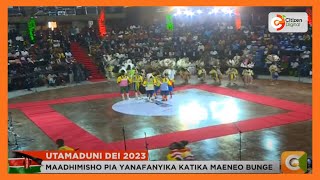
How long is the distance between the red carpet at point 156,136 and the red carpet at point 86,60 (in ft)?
6.39

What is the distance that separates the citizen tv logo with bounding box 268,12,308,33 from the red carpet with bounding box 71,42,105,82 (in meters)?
8.28

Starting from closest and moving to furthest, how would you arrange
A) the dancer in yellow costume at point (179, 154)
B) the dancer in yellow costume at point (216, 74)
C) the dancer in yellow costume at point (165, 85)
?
the dancer in yellow costume at point (179, 154) < the dancer in yellow costume at point (165, 85) < the dancer in yellow costume at point (216, 74)

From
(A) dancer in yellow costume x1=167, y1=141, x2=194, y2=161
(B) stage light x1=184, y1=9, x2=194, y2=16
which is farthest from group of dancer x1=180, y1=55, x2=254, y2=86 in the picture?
(A) dancer in yellow costume x1=167, y1=141, x2=194, y2=161

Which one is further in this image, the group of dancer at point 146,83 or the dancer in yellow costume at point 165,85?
the group of dancer at point 146,83

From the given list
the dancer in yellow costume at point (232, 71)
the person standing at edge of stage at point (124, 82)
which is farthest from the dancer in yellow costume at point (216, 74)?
the person standing at edge of stage at point (124, 82)

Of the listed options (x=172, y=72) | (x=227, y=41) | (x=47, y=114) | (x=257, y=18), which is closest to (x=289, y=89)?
(x=227, y=41)

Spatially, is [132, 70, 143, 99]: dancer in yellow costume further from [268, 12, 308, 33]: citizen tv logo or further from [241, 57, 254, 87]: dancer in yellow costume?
[268, 12, 308, 33]: citizen tv logo

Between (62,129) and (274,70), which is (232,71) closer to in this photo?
(274,70)

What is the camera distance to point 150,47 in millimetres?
17281

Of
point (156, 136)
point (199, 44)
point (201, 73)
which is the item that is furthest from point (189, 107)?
point (201, 73)

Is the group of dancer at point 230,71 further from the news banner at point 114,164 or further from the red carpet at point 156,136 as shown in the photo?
the news banner at point 114,164

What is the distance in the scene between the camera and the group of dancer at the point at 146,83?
16.5 metres

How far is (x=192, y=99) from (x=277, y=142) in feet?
18.1

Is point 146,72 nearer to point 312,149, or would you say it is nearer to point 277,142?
point 277,142
